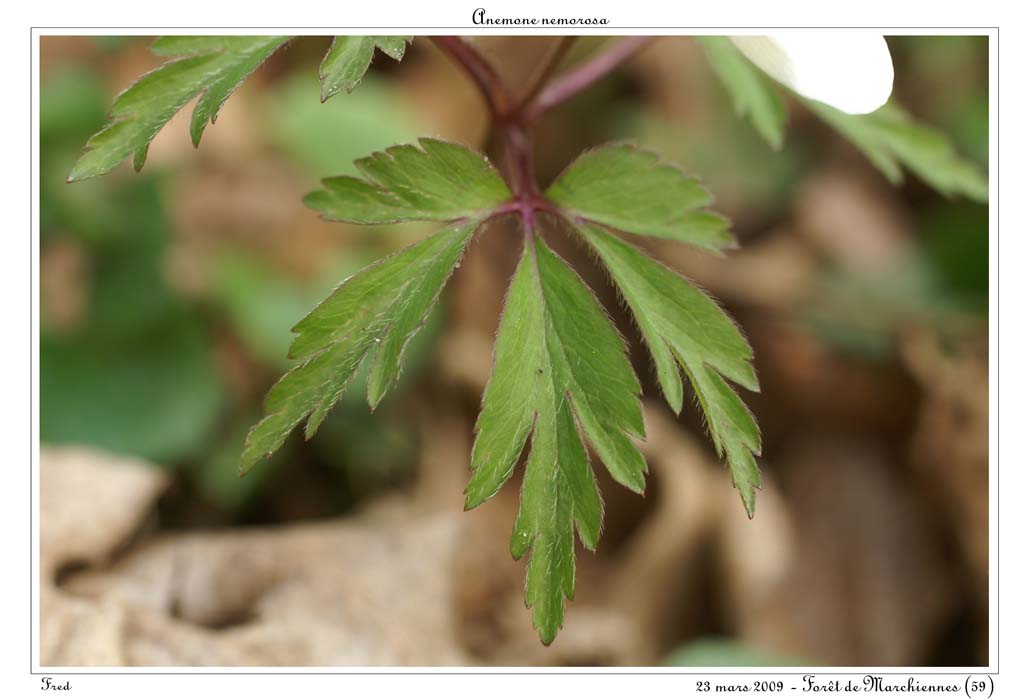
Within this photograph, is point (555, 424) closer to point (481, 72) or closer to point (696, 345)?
point (696, 345)

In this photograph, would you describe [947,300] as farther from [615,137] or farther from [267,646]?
[267,646]

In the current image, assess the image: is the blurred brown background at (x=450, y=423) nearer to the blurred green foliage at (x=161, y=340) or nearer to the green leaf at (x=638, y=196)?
the blurred green foliage at (x=161, y=340)

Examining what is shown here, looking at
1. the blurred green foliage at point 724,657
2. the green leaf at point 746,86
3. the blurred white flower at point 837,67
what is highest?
the green leaf at point 746,86

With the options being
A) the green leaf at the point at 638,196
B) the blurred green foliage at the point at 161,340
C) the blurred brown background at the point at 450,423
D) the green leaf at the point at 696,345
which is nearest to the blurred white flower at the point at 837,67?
the green leaf at the point at 638,196

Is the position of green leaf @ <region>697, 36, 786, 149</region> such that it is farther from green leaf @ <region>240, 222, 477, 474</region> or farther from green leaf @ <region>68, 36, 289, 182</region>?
green leaf @ <region>68, 36, 289, 182</region>

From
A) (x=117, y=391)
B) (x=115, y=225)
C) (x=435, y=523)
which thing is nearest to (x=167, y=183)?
(x=115, y=225)

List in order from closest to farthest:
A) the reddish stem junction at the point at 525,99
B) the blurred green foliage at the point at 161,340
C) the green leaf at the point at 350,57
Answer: the green leaf at the point at 350,57 → the reddish stem junction at the point at 525,99 → the blurred green foliage at the point at 161,340

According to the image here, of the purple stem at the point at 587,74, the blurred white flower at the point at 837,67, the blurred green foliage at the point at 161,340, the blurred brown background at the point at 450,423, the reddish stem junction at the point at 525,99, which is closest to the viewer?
the blurred white flower at the point at 837,67
